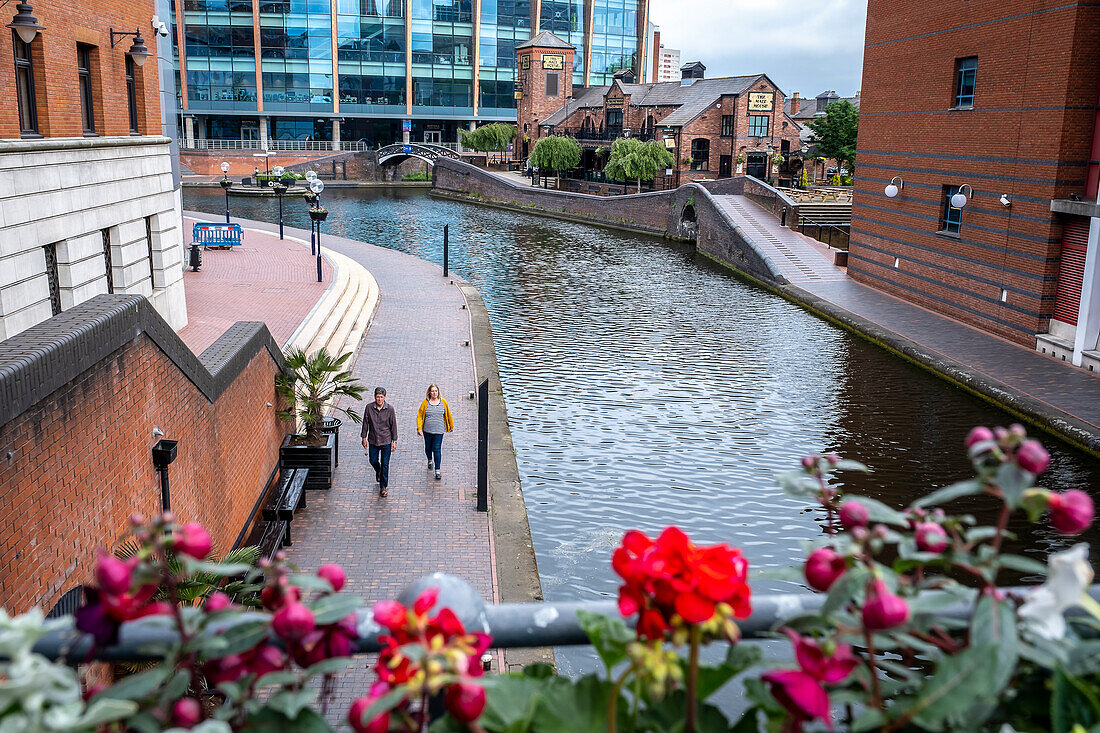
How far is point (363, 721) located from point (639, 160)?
2110 inches

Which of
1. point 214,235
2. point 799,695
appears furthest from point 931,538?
point 214,235

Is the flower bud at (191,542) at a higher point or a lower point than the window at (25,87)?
lower

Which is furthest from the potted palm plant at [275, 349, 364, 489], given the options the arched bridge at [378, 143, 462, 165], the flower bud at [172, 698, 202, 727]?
the arched bridge at [378, 143, 462, 165]

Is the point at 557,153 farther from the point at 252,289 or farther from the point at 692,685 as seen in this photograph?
the point at 692,685

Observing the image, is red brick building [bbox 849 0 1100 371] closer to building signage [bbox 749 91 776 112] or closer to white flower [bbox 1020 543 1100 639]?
white flower [bbox 1020 543 1100 639]

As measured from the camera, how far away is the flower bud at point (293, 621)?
148cm

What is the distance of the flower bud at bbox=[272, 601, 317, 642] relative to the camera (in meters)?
1.48

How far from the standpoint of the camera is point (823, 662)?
4.81 ft

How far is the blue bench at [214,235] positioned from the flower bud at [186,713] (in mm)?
34037

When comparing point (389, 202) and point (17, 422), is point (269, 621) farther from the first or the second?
point (389, 202)

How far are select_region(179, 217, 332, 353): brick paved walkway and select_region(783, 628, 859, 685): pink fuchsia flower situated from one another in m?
15.8

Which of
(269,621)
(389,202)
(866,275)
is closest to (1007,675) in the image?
(269,621)

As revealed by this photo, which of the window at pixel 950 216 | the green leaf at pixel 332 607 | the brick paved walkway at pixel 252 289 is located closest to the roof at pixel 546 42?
the brick paved walkway at pixel 252 289

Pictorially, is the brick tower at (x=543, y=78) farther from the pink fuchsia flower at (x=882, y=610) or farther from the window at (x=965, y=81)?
the pink fuchsia flower at (x=882, y=610)
